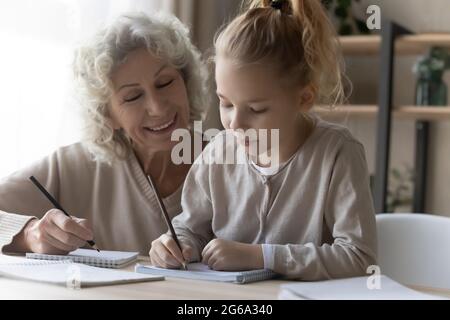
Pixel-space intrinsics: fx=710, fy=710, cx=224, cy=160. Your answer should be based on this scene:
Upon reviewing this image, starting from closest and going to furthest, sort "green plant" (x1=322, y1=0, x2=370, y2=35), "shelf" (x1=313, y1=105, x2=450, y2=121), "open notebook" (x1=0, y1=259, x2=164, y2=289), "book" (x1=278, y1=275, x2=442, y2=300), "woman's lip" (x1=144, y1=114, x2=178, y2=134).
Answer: "book" (x1=278, y1=275, x2=442, y2=300) < "open notebook" (x1=0, y1=259, x2=164, y2=289) < "woman's lip" (x1=144, y1=114, x2=178, y2=134) < "shelf" (x1=313, y1=105, x2=450, y2=121) < "green plant" (x1=322, y1=0, x2=370, y2=35)

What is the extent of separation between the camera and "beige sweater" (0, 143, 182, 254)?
1.73 m

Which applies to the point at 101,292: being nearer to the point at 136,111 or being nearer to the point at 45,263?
the point at 45,263

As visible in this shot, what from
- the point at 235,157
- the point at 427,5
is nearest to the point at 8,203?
the point at 235,157

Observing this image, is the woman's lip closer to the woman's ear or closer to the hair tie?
the woman's ear

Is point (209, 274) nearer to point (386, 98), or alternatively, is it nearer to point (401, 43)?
point (386, 98)

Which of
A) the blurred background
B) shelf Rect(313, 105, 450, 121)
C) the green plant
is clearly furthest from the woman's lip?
the green plant

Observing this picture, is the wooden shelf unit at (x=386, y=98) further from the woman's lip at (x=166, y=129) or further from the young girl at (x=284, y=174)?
the young girl at (x=284, y=174)

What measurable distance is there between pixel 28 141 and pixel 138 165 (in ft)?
1.90

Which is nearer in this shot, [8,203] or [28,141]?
[8,203]

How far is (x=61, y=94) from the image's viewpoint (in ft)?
7.59

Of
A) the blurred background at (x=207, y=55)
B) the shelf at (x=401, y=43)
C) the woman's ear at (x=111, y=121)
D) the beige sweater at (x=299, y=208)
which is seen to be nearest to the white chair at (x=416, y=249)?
the beige sweater at (x=299, y=208)

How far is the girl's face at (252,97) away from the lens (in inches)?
49.5

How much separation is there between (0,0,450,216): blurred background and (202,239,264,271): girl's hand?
0.81m

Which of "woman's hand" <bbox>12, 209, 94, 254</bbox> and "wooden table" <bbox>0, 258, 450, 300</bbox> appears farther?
"woman's hand" <bbox>12, 209, 94, 254</bbox>
